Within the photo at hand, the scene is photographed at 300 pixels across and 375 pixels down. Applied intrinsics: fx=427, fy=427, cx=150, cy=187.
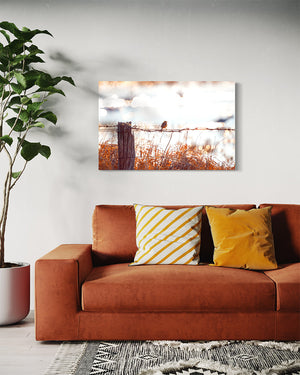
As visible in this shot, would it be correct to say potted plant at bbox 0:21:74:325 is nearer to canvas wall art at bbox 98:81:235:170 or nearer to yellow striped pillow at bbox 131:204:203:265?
canvas wall art at bbox 98:81:235:170

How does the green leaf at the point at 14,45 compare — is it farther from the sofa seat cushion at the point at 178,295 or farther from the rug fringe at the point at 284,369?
the rug fringe at the point at 284,369

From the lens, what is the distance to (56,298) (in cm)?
253

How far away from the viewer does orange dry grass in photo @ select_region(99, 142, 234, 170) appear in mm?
3561

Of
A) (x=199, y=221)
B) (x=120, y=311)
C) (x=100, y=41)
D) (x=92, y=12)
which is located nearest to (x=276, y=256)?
(x=199, y=221)

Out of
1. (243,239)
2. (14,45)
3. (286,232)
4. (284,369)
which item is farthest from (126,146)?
(284,369)

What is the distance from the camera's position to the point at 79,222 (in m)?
3.57

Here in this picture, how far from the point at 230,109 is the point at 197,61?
19.4 inches

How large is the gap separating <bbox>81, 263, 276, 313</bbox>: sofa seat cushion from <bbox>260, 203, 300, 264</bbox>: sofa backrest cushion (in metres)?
0.64

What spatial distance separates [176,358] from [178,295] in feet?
1.16

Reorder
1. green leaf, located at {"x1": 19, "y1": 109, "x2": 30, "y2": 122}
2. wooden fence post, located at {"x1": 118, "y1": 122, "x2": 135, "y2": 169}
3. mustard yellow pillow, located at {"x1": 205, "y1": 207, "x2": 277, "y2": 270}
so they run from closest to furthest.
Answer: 1. mustard yellow pillow, located at {"x1": 205, "y1": 207, "x2": 277, "y2": 270}
2. green leaf, located at {"x1": 19, "y1": 109, "x2": 30, "y2": 122}
3. wooden fence post, located at {"x1": 118, "y1": 122, "x2": 135, "y2": 169}

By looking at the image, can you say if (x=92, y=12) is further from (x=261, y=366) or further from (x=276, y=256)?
(x=261, y=366)

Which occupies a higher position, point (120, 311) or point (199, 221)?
point (199, 221)

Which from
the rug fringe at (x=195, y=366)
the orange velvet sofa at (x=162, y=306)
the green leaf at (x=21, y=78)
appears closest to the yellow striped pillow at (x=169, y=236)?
the orange velvet sofa at (x=162, y=306)

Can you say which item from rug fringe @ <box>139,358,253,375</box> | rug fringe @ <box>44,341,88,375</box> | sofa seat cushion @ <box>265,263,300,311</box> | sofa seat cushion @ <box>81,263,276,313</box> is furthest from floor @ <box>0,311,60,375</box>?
sofa seat cushion @ <box>265,263,300,311</box>
